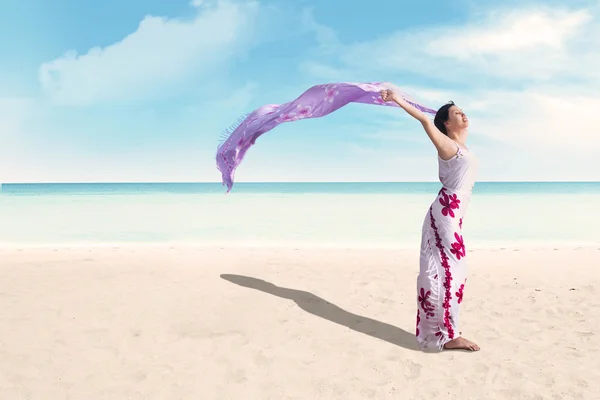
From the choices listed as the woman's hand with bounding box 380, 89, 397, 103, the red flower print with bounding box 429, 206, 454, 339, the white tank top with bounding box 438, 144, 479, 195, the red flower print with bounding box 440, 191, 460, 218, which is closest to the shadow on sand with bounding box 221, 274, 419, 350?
the red flower print with bounding box 429, 206, 454, 339

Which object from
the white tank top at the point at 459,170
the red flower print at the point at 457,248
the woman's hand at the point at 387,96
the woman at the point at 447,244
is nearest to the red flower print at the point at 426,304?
the woman at the point at 447,244

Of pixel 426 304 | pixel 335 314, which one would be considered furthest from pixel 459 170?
pixel 335 314

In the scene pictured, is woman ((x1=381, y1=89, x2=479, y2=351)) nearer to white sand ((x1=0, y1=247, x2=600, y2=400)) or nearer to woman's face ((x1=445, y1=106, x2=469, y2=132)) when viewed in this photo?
woman's face ((x1=445, y1=106, x2=469, y2=132))

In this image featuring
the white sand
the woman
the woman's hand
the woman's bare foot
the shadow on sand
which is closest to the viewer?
the white sand

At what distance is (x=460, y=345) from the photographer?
15.4ft

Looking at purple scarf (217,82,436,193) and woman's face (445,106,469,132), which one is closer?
woman's face (445,106,469,132)

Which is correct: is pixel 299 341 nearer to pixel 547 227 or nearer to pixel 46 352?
pixel 46 352

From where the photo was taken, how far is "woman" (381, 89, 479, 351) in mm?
4566

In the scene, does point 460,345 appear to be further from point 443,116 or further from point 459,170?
point 443,116

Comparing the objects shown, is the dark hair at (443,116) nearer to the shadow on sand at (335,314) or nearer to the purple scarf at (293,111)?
the purple scarf at (293,111)

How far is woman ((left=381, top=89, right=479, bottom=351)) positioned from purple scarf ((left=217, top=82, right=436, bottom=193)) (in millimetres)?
704

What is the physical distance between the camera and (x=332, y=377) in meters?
4.13

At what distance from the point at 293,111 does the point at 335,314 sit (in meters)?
2.43

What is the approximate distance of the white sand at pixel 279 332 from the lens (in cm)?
398
